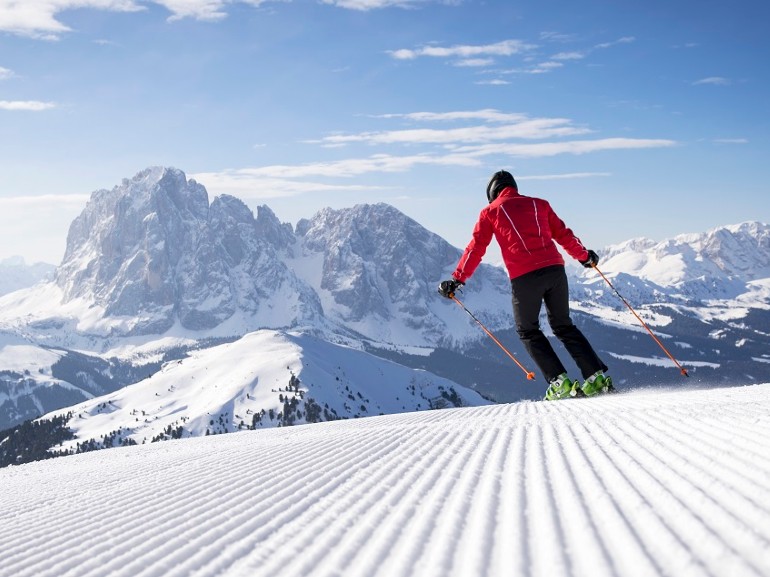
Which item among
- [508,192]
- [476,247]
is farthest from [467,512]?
[508,192]

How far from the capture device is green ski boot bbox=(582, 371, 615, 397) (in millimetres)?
11312

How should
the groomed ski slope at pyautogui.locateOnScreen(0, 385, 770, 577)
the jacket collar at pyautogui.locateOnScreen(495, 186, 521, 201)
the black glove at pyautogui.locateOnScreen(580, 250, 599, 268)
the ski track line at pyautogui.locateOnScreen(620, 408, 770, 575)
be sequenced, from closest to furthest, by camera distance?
the ski track line at pyautogui.locateOnScreen(620, 408, 770, 575) < the groomed ski slope at pyautogui.locateOnScreen(0, 385, 770, 577) < the jacket collar at pyautogui.locateOnScreen(495, 186, 521, 201) < the black glove at pyautogui.locateOnScreen(580, 250, 599, 268)

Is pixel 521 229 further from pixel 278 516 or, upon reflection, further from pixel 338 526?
pixel 338 526

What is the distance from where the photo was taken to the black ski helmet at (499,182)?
11317 millimetres

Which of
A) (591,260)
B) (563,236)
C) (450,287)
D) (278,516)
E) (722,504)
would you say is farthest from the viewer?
(591,260)

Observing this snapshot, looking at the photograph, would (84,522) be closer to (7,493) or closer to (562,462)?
(562,462)

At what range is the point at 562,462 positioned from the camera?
5133 mm

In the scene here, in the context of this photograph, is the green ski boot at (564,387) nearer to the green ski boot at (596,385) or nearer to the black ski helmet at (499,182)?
the green ski boot at (596,385)

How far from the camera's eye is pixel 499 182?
37.4 feet

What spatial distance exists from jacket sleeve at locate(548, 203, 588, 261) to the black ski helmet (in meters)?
0.86

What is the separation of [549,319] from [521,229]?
1701 mm

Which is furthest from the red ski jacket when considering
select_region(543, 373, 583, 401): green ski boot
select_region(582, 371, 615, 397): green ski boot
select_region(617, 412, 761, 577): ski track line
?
select_region(617, 412, 761, 577): ski track line

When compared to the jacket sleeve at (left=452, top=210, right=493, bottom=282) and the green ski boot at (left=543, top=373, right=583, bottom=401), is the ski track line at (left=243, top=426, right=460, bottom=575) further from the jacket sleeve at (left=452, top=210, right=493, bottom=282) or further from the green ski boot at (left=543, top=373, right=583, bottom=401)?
the green ski boot at (left=543, top=373, right=583, bottom=401)

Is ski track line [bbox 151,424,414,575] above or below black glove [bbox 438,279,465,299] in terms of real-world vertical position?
below
